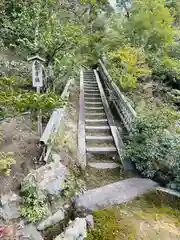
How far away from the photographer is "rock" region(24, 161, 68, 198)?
3879 millimetres

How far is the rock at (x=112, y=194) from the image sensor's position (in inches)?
155

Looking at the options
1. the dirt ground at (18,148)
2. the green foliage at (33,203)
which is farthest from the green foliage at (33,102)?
the green foliage at (33,203)

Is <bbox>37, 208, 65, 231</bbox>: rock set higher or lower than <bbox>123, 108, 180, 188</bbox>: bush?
lower

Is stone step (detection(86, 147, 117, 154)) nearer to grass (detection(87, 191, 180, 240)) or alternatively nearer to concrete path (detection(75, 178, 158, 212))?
concrete path (detection(75, 178, 158, 212))

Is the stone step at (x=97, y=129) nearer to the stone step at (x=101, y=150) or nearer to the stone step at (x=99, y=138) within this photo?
the stone step at (x=99, y=138)

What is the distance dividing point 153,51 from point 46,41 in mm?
6208

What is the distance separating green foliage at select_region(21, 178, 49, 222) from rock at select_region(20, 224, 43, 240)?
0.11m

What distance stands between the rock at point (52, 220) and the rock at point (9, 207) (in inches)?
15.2

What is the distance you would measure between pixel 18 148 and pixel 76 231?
223cm

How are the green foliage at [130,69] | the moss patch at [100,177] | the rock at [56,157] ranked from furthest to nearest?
the green foliage at [130,69] < the moss patch at [100,177] < the rock at [56,157]

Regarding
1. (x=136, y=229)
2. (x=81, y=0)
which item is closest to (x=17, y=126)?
(x=136, y=229)

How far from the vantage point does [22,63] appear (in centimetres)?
844

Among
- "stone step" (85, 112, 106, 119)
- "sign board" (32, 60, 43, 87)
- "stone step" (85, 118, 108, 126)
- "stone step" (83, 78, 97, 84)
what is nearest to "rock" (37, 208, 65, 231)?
"sign board" (32, 60, 43, 87)

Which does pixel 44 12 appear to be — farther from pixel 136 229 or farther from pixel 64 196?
pixel 136 229
